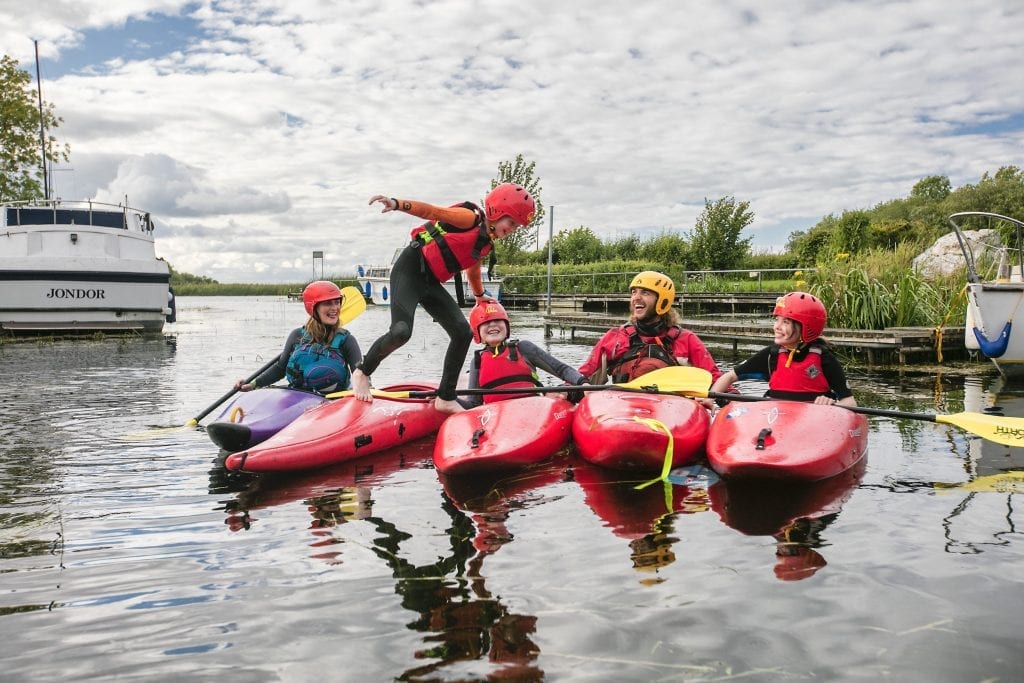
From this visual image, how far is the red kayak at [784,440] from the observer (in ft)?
14.6

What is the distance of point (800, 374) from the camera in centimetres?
554

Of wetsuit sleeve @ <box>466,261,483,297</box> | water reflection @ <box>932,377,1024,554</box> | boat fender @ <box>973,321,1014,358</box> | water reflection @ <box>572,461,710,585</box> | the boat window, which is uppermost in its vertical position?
the boat window

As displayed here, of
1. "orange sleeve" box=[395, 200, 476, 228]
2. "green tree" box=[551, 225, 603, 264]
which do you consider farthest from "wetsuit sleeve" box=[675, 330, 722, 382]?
"green tree" box=[551, 225, 603, 264]

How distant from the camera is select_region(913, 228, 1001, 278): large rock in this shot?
45.9 feet

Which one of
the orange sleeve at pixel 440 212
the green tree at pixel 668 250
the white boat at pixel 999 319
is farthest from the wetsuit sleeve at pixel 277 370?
the green tree at pixel 668 250

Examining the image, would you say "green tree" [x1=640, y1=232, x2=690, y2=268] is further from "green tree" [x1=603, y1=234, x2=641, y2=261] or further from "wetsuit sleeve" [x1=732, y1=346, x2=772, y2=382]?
"wetsuit sleeve" [x1=732, y1=346, x2=772, y2=382]

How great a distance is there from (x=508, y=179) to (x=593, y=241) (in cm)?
891

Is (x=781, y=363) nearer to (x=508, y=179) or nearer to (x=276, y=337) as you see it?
(x=276, y=337)

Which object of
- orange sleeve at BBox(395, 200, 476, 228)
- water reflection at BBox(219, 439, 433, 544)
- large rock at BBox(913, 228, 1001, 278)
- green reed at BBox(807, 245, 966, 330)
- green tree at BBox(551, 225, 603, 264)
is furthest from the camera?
green tree at BBox(551, 225, 603, 264)

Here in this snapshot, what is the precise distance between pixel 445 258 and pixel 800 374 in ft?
8.84

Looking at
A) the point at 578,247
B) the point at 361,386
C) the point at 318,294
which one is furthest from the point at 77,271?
the point at 578,247

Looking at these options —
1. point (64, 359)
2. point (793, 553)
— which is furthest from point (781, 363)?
point (64, 359)

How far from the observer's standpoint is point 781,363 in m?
5.63

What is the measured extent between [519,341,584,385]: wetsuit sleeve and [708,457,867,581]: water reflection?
1.54 metres
